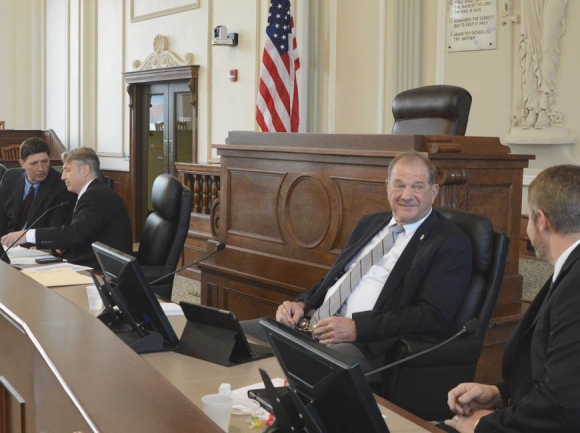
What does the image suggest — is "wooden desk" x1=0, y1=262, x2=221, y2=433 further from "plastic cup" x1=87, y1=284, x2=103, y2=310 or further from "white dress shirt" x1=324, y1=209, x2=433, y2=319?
"white dress shirt" x1=324, y1=209, x2=433, y2=319

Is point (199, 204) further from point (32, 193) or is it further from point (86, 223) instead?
point (86, 223)

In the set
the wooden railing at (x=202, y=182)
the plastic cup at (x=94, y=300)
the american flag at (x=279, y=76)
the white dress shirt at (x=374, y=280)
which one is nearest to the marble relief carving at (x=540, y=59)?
the american flag at (x=279, y=76)

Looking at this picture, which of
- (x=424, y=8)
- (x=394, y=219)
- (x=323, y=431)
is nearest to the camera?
(x=323, y=431)

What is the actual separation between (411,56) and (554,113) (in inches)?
56.8

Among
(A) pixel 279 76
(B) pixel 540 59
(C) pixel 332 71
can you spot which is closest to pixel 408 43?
(C) pixel 332 71

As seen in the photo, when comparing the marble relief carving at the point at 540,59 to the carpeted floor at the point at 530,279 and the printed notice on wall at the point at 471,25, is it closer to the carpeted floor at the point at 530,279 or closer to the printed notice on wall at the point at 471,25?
the printed notice on wall at the point at 471,25

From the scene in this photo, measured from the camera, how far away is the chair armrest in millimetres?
2592

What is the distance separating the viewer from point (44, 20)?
12.3 m

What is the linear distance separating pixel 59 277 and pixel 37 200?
5.71 ft

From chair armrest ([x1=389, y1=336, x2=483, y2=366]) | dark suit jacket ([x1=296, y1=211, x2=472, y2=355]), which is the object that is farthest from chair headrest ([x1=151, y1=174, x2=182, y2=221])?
chair armrest ([x1=389, y1=336, x2=483, y2=366])

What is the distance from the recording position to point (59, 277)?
3.36 metres

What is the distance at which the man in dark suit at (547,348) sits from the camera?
171 cm

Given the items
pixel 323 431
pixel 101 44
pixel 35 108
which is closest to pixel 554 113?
pixel 323 431

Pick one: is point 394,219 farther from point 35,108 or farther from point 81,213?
point 35,108
